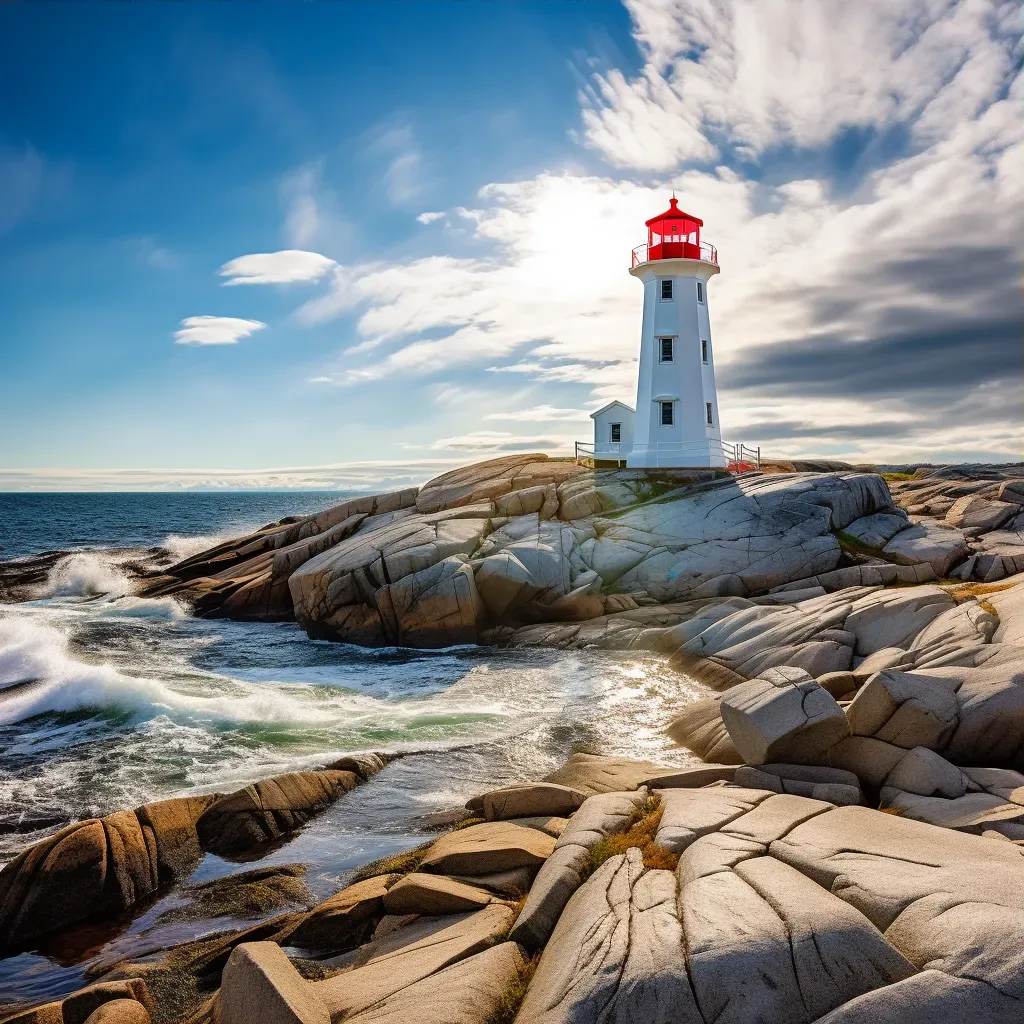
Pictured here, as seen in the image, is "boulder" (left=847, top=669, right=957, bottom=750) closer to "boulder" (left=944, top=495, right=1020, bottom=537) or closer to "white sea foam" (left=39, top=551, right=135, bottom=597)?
"boulder" (left=944, top=495, right=1020, bottom=537)

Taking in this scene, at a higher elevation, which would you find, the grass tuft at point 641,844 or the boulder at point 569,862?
the grass tuft at point 641,844

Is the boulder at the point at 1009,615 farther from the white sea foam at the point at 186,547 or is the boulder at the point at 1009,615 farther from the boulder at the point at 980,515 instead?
the white sea foam at the point at 186,547

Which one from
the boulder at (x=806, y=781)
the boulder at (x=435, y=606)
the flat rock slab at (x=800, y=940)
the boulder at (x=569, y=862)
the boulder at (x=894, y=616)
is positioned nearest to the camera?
the flat rock slab at (x=800, y=940)

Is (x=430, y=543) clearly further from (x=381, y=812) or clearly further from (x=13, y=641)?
(x=381, y=812)

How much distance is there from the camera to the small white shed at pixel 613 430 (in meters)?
42.5

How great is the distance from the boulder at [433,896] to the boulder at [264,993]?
175 cm

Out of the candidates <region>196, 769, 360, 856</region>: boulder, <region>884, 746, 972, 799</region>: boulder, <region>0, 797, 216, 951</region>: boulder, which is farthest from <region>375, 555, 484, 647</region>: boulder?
<region>884, 746, 972, 799</region>: boulder

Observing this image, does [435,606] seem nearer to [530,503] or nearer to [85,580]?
[530,503]

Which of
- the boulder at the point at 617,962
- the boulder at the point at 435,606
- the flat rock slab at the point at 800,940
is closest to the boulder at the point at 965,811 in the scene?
the flat rock slab at the point at 800,940

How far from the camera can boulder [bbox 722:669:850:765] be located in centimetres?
1057

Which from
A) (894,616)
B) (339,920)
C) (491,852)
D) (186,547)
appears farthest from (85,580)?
(894,616)

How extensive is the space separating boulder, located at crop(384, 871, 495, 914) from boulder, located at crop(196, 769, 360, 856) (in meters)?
3.80

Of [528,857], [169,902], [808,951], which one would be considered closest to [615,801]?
[528,857]

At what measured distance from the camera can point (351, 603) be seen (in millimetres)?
28062
